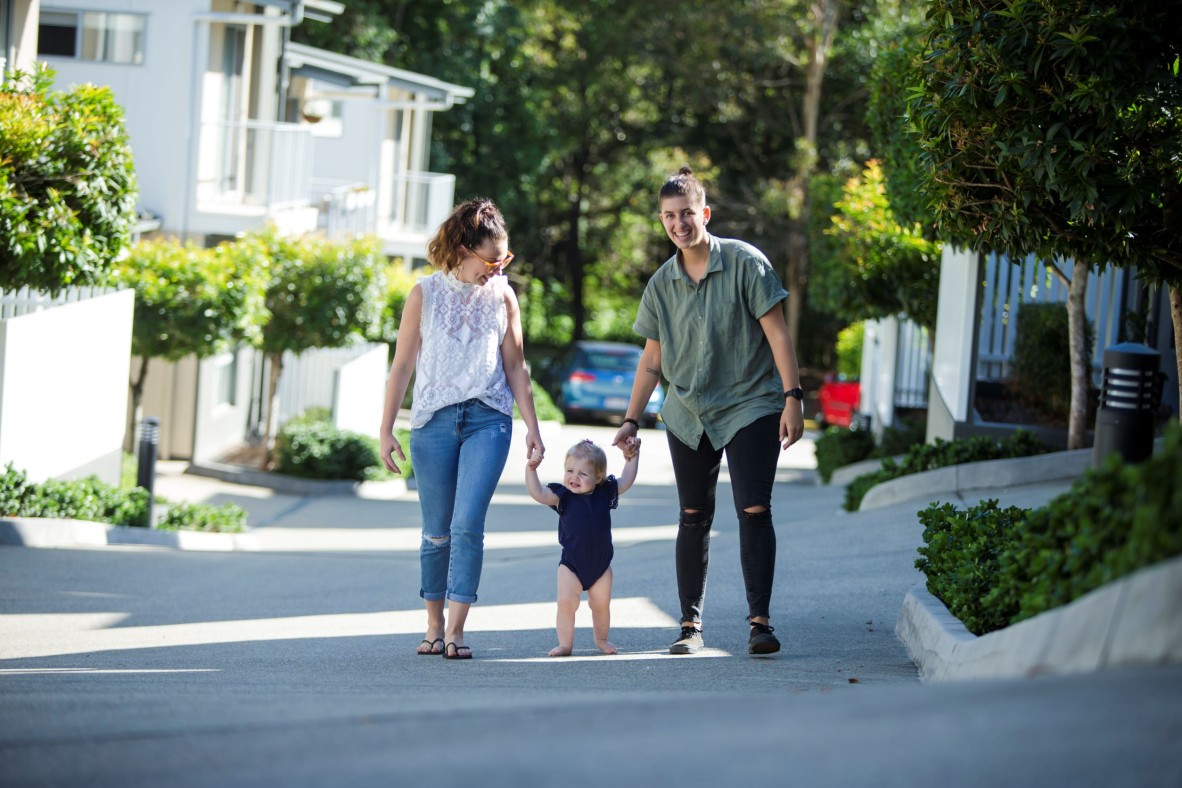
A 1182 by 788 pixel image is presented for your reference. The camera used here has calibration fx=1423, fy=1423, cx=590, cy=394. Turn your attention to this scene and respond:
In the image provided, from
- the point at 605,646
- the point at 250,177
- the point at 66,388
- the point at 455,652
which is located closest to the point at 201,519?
the point at 66,388

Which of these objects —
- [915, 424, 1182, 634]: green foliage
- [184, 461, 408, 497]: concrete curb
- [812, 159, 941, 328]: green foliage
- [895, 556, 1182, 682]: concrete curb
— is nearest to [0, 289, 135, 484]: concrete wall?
[184, 461, 408, 497]: concrete curb

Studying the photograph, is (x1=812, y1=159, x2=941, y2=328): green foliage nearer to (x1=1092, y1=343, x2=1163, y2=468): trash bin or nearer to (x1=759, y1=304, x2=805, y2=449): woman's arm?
(x1=1092, y1=343, x2=1163, y2=468): trash bin

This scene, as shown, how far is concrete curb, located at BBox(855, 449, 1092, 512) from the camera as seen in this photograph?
10570 mm

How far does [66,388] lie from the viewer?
11469 mm

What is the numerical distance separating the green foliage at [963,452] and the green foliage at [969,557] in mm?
4801

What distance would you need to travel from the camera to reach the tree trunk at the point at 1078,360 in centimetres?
1055

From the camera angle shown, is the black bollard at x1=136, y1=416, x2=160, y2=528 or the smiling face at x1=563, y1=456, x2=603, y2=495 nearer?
the smiling face at x1=563, y1=456, x2=603, y2=495

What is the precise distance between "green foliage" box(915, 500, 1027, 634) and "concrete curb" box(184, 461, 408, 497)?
35.8ft

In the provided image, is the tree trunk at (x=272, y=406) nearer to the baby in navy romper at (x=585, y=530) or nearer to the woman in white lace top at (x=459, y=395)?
the woman in white lace top at (x=459, y=395)

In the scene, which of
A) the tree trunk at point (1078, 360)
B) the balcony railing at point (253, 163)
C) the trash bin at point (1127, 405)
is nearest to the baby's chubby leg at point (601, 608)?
the trash bin at point (1127, 405)

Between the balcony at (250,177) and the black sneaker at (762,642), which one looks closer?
the black sneaker at (762,642)

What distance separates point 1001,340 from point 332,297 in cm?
790

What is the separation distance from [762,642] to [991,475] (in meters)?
5.47

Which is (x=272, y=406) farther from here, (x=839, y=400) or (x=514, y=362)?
(x=839, y=400)
